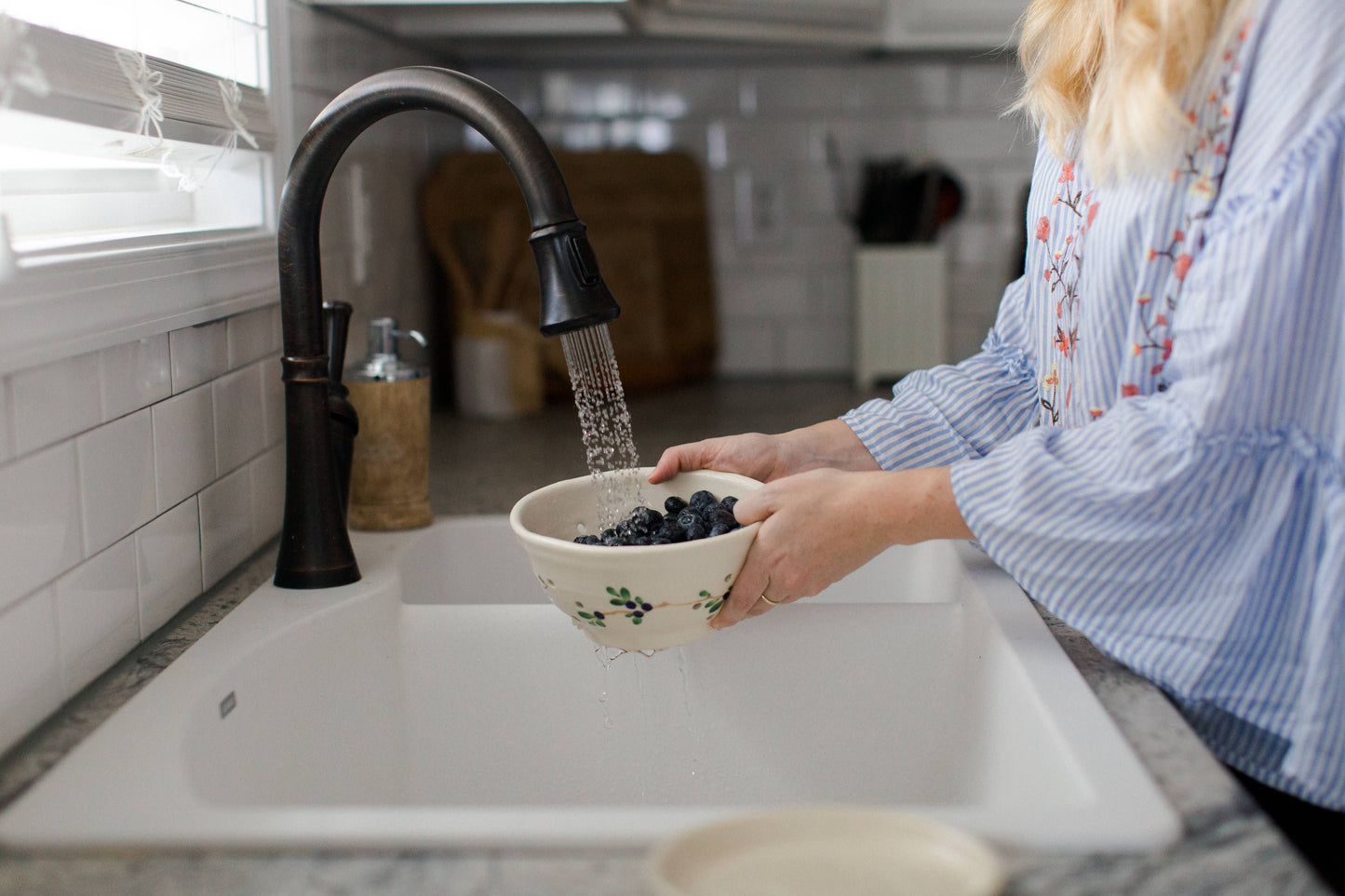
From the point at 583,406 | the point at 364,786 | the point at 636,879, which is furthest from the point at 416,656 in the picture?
the point at 636,879

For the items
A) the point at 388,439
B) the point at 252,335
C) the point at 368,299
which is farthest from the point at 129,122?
the point at 368,299

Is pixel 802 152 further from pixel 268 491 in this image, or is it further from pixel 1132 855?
pixel 1132 855

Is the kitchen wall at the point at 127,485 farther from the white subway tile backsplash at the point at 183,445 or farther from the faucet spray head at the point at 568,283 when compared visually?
the faucet spray head at the point at 568,283

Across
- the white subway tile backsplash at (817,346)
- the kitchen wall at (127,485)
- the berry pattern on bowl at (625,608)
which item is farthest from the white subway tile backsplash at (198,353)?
the white subway tile backsplash at (817,346)

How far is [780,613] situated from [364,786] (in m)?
0.32

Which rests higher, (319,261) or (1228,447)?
(319,261)

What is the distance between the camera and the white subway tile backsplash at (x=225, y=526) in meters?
0.88

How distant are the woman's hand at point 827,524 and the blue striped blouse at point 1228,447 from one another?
34 mm

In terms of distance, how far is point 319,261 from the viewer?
0.82 m

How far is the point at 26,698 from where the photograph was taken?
629 millimetres

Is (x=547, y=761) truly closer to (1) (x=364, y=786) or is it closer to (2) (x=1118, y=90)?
(1) (x=364, y=786)

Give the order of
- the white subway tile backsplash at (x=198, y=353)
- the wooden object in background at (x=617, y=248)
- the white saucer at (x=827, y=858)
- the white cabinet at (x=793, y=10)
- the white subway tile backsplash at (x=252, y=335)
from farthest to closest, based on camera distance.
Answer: the wooden object in background at (x=617, y=248)
the white cabinet at (x=793, y=10)
the white subway tile backsplash at (x=252, y=335)
the white subway tile backsplash at (x=198, y=353)
the white saucer at (x=827, y=858)

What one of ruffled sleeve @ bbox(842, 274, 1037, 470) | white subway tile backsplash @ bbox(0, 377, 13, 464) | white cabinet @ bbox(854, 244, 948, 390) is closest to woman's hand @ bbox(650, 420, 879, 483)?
ruffled sleeve @ bbox(842, 274, 1037, 470)

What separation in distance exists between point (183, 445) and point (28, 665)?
0.80 ft
